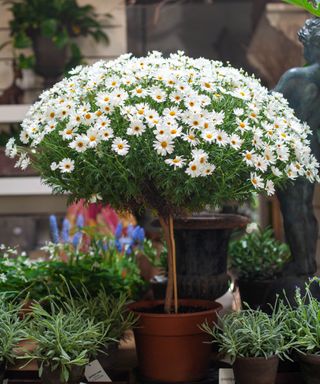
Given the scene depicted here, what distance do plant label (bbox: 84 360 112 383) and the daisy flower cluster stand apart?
47 centimetres

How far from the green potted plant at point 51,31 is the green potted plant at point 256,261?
6.90ft

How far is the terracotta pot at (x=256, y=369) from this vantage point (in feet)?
5.71

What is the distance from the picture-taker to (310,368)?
175 cm

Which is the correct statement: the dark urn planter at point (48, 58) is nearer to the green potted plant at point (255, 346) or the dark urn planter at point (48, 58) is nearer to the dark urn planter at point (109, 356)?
the dark urn planter at point (109, 356)

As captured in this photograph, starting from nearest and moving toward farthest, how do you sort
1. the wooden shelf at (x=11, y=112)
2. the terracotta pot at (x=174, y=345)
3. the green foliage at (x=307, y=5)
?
1. the terracotta pot at (x=174, y=345)
2. the green foliage at (x=307, y=5)
3. the wooden shelf at (x=11, y=112)

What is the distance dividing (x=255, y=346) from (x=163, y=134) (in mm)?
587

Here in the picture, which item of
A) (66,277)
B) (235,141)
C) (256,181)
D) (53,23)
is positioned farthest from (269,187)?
(53,23)

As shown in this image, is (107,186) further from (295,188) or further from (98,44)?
(98,44)

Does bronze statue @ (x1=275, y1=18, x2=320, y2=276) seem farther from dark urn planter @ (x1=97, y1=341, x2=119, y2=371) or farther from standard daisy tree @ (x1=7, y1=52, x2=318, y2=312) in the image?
dark urn planter @ (x1=97, y1=341, x2=119, y2=371)

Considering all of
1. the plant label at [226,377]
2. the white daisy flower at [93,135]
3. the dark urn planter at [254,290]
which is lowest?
the plant label at [226,377]

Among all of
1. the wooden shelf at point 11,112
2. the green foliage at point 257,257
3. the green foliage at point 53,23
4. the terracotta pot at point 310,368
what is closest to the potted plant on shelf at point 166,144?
the terracotta pot at point 310,368

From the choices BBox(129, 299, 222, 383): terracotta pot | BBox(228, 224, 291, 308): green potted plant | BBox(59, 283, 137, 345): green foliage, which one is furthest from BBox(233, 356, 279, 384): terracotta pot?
BBox(228, 224, 291, 308): green potted plant

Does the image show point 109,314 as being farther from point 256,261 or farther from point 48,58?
point 48,58

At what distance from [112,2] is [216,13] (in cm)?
89
